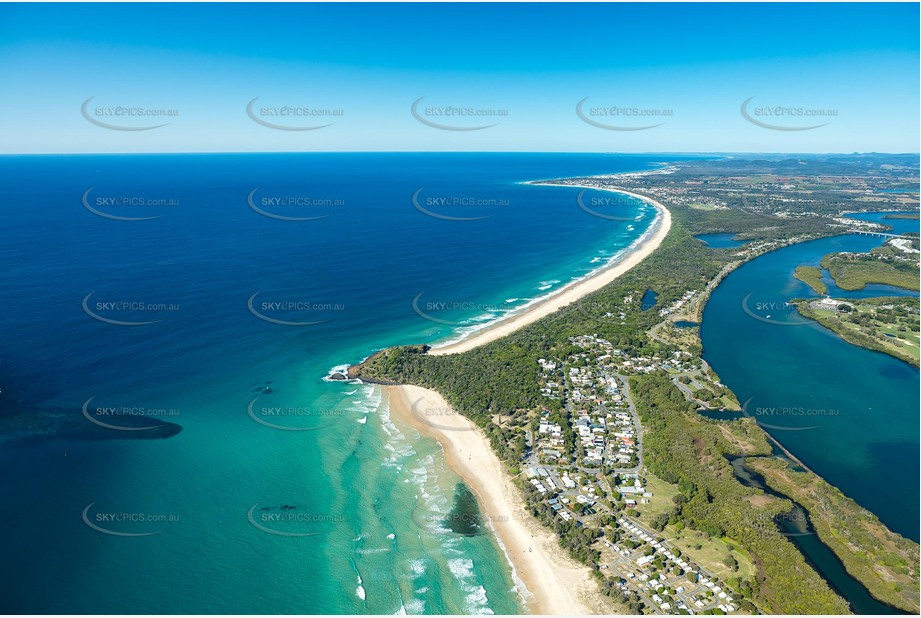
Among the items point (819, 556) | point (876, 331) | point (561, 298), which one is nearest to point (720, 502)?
point (819, 556)

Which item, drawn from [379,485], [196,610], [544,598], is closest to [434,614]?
[544,598]

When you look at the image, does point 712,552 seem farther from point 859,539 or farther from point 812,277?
point 812,277

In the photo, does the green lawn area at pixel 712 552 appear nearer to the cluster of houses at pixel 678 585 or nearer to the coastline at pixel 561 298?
the cluster of houses at pixel 678 585

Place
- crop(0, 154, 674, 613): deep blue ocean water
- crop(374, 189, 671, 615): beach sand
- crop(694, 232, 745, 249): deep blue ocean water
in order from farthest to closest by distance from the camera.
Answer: crop(694, 232, 745, 249): deep blue ocean water → crop(0, 154, 674, 613): deep blue ocean water → crop(374, 189, 671, 615): beach sand

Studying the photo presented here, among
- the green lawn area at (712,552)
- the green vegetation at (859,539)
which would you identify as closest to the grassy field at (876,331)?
the green vegetation at (859,539)

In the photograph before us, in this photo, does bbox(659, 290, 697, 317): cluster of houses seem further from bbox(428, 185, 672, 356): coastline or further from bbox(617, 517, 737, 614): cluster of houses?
bbox(617, 517, 737, 614): cluster of houses

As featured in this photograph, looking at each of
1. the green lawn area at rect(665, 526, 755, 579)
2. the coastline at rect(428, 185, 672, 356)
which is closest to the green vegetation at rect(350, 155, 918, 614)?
the green lawn area at rect(665, 526, 755, 579)

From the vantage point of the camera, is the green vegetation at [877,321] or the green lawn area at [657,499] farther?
the green vegetation at [877,321]
